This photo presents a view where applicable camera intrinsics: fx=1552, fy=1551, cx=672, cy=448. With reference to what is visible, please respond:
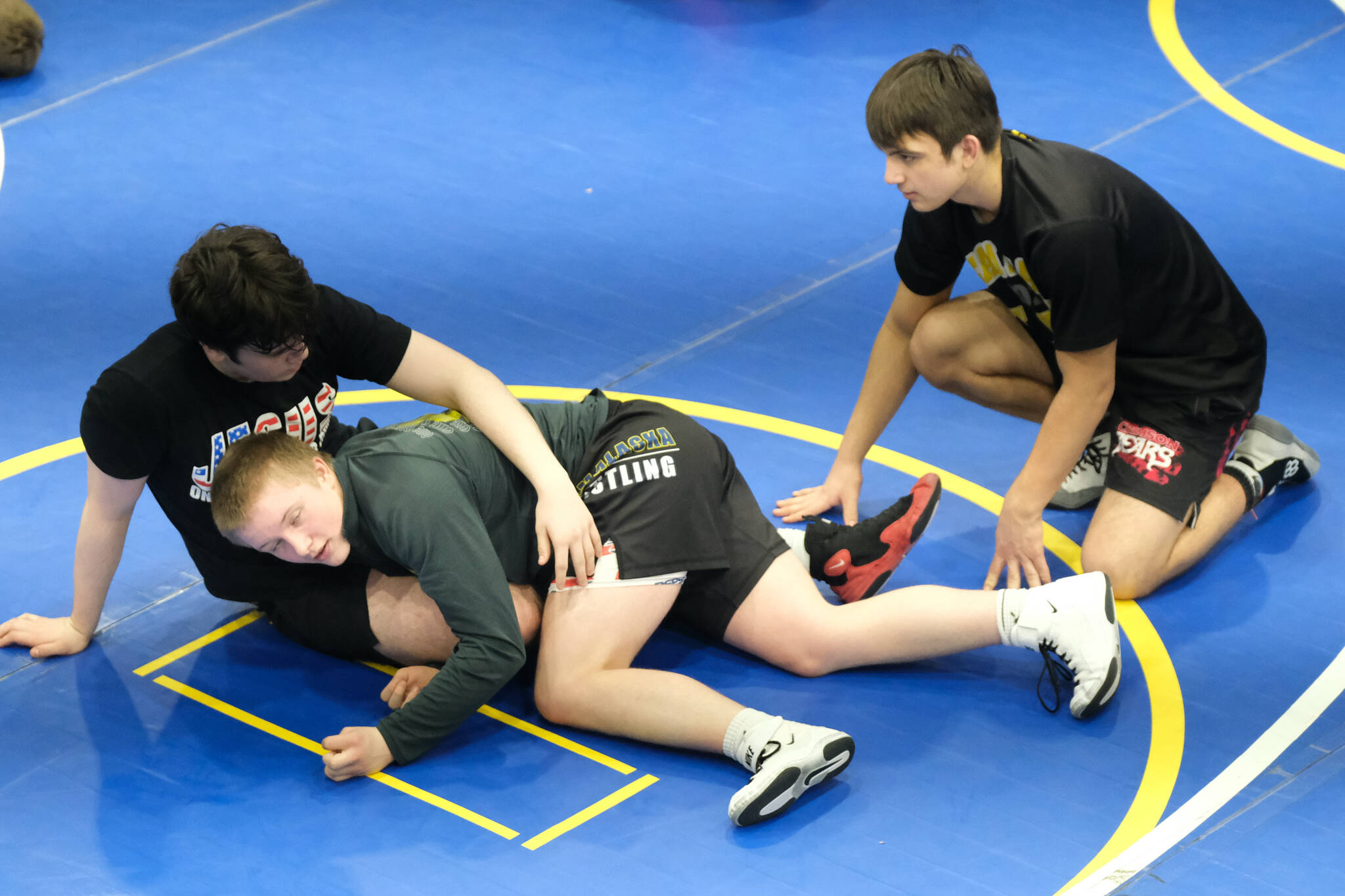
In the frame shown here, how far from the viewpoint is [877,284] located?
5.75 m

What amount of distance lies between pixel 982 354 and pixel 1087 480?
1.62 ft

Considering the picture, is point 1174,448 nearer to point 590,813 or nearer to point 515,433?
point 515,433

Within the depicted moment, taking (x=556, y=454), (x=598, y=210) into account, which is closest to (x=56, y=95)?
(x=598, y=210)

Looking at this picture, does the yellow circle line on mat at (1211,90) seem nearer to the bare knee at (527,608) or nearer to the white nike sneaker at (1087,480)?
the white nike sneaker at (1087,480)

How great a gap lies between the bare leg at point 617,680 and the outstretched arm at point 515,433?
0.10m

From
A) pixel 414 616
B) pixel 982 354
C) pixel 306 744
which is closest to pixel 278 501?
pixel 414 616

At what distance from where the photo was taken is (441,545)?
3355 millimetres

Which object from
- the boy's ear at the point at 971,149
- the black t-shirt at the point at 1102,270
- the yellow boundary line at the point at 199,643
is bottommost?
the yellow boundary line at the point at 199,643

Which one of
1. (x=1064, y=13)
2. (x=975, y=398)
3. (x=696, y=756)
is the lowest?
(x=696, y=756)

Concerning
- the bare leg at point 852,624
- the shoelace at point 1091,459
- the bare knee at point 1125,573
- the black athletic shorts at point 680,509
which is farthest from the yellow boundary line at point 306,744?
the shoelace at point 1091,459

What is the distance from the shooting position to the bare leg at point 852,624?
370cm

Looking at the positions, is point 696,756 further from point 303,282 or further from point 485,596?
point 303,282

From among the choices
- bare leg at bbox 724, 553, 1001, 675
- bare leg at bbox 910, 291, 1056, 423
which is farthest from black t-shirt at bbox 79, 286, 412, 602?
bare leg at bbox 910, 291, 1056, 423

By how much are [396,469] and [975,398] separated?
6.16 feet
